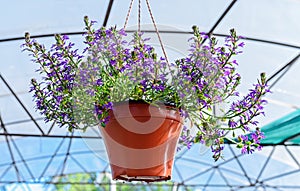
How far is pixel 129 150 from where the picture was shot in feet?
7.50

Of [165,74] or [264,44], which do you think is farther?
[264,44]

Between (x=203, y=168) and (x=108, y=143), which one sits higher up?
(x=203, y=168)

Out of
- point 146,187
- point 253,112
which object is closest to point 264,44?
point 253,112

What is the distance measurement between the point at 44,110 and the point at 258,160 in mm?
10386

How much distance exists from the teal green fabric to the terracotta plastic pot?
15.3 ft

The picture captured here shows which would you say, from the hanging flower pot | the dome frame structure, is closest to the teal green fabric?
the dome frame structure

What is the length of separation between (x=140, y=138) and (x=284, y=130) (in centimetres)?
536

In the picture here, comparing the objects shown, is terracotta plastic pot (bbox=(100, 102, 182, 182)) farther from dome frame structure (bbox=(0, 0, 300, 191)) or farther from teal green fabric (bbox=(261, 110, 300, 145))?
teal green fabric (bbox=(261, 110, 300, 145))

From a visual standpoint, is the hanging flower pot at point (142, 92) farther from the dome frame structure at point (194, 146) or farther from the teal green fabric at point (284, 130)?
the teal green fabric at point (284, 130)

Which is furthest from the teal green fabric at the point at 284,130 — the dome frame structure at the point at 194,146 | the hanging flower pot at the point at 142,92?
the hanging flower pot at the point at 142,92

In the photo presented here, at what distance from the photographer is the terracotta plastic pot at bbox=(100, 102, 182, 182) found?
2.28 meters

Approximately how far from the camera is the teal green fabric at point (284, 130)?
6770mm

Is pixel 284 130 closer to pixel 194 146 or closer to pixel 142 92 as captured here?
pixel 194 146

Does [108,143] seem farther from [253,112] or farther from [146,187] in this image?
[146,187]
